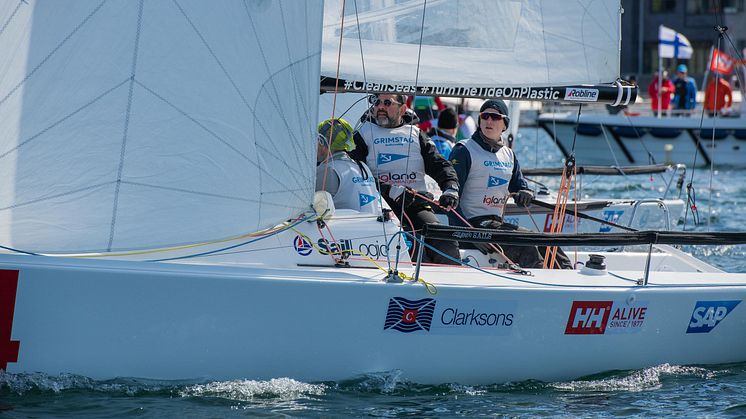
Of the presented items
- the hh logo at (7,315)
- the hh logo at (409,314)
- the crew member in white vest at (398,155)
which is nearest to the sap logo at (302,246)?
the hh logo at (409,314)

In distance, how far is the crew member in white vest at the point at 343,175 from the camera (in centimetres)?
662

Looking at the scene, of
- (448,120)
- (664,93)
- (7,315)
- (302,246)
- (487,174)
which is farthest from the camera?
(664,93)

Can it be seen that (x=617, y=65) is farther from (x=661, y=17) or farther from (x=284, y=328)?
(x=661, y=17)

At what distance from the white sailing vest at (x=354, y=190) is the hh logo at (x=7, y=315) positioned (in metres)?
2.14

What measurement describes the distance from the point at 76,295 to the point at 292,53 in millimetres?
1628

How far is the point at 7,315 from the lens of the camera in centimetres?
517

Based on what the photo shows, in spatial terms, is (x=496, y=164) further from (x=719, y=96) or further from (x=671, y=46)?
(x=671, y=46)

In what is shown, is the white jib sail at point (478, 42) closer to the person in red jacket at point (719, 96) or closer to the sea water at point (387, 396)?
the sea water at point (387, 396)

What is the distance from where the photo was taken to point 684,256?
320 inches

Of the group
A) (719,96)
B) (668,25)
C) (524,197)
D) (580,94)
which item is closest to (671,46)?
(719,96)

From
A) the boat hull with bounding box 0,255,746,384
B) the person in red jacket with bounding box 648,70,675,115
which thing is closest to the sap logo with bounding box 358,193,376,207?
the boat hull with bounding box 0,255,746,384

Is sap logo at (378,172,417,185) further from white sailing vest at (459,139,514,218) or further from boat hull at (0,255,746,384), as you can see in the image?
boat hull at (0,255,746,384)

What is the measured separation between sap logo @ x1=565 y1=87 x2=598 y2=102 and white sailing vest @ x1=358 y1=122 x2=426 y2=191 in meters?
1.07

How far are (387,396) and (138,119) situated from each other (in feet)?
6.21
